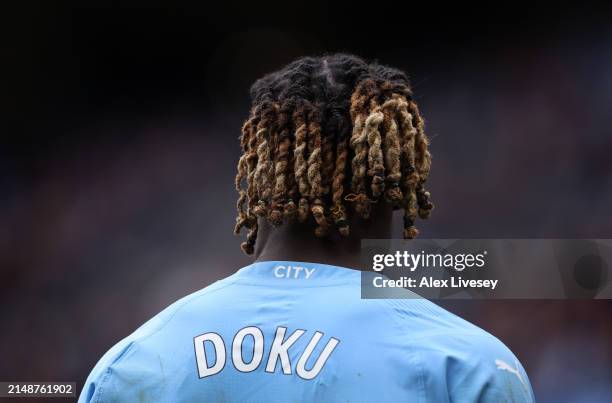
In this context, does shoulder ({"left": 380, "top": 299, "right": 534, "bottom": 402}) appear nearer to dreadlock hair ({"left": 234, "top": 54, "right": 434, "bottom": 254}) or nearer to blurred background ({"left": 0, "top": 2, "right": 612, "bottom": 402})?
dreadlock hair ({"left": 234, "top": 54, "right": 434, "bottom": 254})

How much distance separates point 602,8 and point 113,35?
112 inches

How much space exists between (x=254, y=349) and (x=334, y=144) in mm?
352

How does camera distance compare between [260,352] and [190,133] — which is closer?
[260,352]

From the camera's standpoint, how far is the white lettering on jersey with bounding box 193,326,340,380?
1123mm

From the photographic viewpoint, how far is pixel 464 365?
1.07 m

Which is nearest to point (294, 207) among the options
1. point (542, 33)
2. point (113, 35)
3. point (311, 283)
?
point (311, 283)

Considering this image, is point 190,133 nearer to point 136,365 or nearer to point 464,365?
point 136,365

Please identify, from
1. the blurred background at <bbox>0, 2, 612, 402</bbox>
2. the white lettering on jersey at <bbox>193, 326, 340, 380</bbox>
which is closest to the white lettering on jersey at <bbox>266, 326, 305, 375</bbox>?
the white lettering on jersey at <bbox>193, 326, 340, 380</bbox>

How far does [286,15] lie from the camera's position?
4594mm

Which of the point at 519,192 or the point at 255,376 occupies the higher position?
the point at 519,192

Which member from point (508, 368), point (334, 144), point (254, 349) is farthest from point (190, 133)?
point (508, 368)

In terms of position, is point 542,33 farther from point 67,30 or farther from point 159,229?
point 67,30

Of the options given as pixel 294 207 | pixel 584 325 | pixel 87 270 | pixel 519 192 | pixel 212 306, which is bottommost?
pixel 212 306

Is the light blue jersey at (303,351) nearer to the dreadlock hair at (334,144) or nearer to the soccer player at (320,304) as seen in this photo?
the soccer player at (320,304)
